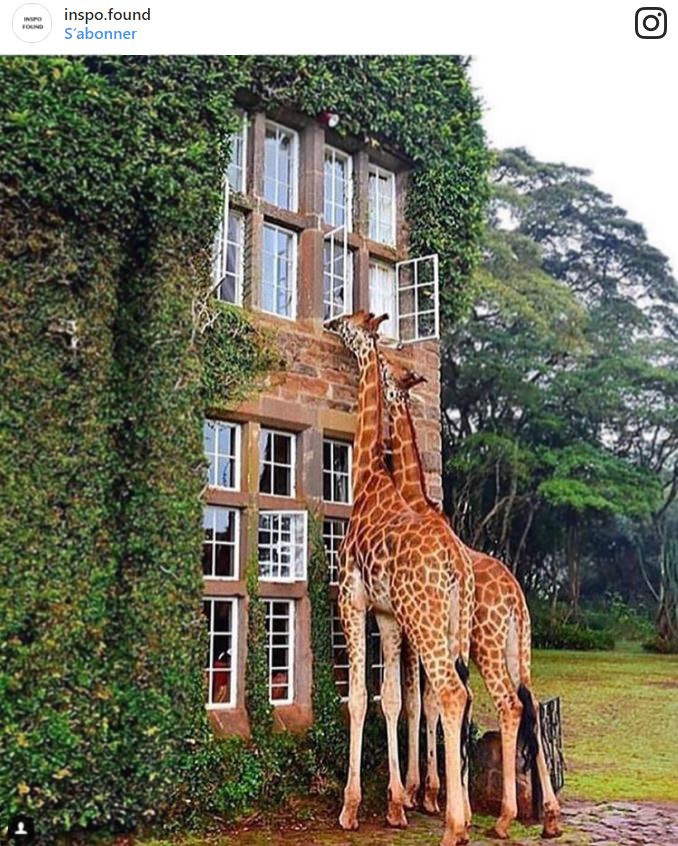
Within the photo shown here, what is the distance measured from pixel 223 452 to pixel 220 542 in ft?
1.50

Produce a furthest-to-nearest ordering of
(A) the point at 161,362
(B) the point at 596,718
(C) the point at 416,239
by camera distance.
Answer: (B) the point at 596,718
(C) the point at 416,239
(A) the point at 161,362

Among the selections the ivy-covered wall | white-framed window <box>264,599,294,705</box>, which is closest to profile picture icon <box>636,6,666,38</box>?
the ivy-covered wall

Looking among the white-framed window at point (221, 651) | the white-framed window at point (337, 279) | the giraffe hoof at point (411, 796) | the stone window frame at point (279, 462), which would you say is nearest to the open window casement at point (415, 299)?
the white-framed window at point (337, 279)

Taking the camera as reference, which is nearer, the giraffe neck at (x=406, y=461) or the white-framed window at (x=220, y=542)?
the white-framed window at (x=220, y=542)

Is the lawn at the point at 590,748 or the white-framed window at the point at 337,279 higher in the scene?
the white-framed window at the point at 337,279

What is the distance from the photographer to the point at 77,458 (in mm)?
4012

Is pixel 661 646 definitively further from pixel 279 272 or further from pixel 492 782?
pixel 279 272

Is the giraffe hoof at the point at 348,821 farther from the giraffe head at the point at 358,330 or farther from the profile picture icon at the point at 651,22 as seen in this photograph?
the profile picture icon at the point at 651,22

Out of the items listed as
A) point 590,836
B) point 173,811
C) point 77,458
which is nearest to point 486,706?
point 590,836

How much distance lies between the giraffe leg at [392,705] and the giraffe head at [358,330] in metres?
1.42

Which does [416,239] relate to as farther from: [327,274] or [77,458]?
[77,458]

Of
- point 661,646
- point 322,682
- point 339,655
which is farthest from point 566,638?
point 322,682

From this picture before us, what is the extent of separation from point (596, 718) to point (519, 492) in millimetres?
6010

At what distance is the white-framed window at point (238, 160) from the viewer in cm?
511
